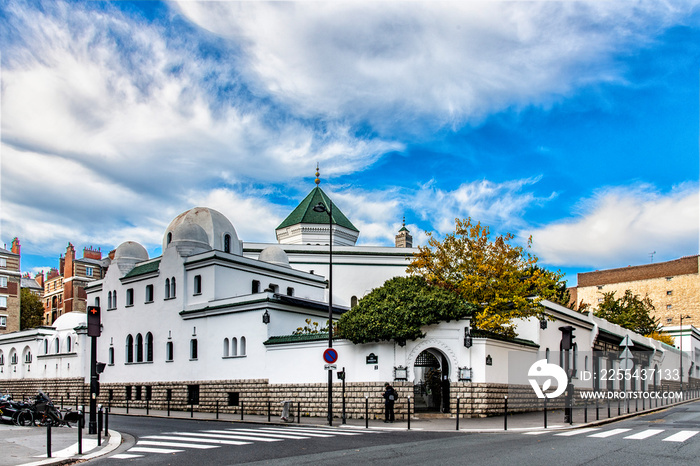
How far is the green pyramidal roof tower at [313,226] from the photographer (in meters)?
56.7

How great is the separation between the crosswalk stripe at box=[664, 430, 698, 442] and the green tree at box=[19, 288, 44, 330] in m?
81.7

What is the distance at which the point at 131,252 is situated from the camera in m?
44.7

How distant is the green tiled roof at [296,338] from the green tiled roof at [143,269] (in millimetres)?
12681

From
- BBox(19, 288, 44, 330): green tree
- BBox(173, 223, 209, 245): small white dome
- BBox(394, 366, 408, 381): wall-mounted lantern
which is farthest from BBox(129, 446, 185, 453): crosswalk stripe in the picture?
BBox(19, 288, 44, 330): green tree

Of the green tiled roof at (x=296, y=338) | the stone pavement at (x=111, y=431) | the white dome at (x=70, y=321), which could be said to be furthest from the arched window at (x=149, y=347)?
the white dome at (x=70, y=321)

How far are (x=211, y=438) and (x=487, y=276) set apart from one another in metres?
19.6

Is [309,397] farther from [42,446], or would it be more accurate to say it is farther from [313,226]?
[313,226]

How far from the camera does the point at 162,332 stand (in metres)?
39.2

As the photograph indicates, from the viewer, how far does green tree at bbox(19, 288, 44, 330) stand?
3196 inches

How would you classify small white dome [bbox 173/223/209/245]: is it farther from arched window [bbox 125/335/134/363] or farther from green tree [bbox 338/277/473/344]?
green tree [bbox 338/277/473/344]

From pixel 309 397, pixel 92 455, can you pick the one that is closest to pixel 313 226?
pixel 309 397

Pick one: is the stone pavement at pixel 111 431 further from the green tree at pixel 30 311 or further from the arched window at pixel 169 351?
the green tree at pixel 30 311

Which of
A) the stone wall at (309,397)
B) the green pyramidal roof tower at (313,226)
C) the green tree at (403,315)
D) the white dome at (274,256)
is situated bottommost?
the stone wall at (309,397)

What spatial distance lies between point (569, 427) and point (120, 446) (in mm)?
14049
